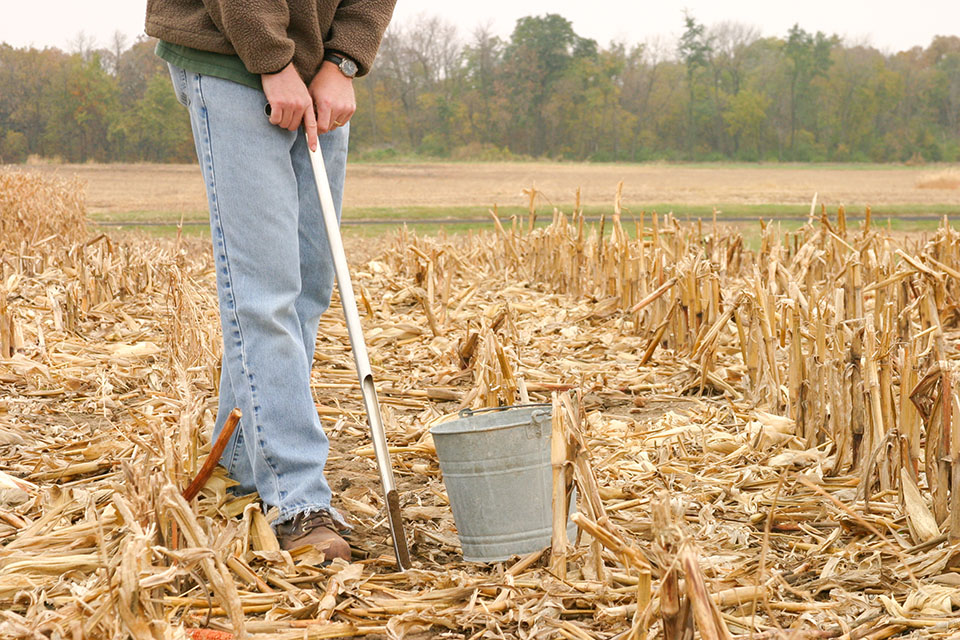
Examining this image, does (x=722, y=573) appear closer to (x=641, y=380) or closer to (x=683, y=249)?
(x=641, y=380)

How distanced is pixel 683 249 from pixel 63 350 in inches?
160

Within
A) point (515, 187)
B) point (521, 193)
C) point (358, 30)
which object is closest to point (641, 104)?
point (515, 187)

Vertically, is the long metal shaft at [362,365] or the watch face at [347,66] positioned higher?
the watch face at [347,66]

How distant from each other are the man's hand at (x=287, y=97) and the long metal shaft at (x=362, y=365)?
13 cm

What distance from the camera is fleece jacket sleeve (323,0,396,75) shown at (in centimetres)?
256

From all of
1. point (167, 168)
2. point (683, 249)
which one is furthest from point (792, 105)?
point (683, 249)

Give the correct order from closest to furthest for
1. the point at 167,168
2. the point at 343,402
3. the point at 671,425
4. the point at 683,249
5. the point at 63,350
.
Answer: the point at 671,425
the point at 343,402
the point at 63,350
the point at 683,249
the point at 167,168

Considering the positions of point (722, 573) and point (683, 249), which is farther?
point (683, 249)

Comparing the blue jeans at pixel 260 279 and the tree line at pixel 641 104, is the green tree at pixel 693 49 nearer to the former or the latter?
the tree line at pixel 641 104

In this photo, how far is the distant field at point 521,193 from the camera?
22062 mm

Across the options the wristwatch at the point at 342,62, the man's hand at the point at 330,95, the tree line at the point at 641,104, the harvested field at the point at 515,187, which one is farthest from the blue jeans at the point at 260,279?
the tree line at the point at 641,104

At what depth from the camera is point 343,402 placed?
4.20 metres

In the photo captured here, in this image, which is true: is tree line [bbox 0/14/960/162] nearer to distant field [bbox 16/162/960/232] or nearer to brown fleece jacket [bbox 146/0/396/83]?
distant field [bbox 16/162/960/232]

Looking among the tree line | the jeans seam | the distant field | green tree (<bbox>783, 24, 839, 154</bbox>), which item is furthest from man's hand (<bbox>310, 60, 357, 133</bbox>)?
green tree (<bbox>783, 24, 839, 154</bbox>)
